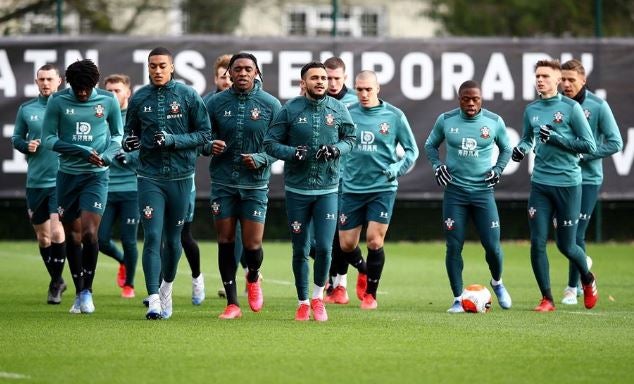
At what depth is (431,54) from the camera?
20766 mm

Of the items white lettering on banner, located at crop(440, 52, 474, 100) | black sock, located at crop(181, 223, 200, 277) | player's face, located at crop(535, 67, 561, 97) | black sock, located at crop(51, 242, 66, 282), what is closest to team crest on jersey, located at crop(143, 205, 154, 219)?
black sock, located at crop(181, 223, 200, 277)

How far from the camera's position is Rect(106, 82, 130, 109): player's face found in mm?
13641

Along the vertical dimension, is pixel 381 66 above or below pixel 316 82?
below

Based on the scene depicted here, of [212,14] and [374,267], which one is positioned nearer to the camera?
[374,267]

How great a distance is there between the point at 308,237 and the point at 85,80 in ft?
7.62

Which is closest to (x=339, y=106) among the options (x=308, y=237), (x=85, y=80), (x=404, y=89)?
(x=308, y=237)

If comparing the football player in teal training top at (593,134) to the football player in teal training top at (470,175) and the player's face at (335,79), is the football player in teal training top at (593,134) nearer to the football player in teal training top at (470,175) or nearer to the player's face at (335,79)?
the football player in teal training top at (470,175)

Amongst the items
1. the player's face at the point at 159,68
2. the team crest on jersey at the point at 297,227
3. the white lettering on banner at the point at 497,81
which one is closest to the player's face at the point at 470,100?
the team crest on jersey at the point at 297,227

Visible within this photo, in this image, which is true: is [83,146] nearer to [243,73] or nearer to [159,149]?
[159,149]

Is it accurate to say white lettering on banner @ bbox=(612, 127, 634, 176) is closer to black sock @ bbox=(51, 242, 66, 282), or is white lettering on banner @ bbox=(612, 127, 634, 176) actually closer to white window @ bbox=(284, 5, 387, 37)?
white window @ bbox=(284, 5, 387, 37)

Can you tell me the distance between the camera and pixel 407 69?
816 inches

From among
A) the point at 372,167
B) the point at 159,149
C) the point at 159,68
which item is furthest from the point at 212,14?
the point at 159,149

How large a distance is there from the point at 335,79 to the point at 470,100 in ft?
4.63

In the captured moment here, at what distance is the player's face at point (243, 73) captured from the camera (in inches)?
440
